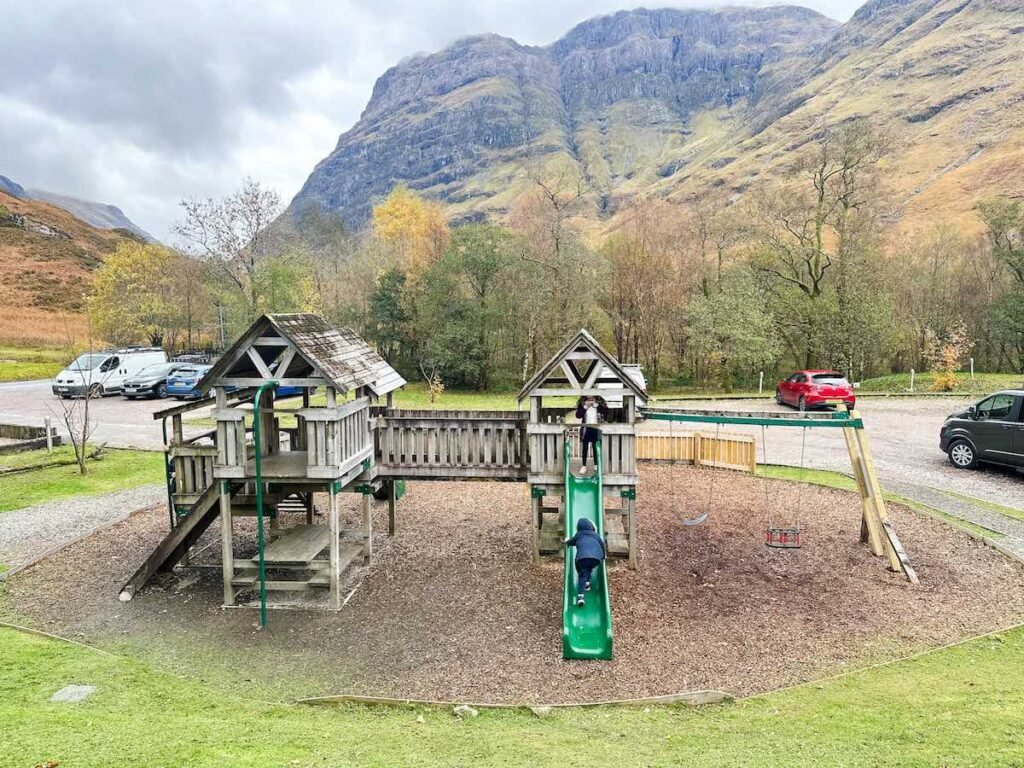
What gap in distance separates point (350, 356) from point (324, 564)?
393 cm

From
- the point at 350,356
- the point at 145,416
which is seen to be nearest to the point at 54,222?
the point at 145,416

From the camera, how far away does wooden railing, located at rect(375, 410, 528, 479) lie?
1313 cm

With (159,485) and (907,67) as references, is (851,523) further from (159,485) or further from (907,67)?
(907,67)

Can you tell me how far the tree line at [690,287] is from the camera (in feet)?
121

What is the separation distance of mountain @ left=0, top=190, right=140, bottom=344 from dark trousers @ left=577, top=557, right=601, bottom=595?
6086 cm

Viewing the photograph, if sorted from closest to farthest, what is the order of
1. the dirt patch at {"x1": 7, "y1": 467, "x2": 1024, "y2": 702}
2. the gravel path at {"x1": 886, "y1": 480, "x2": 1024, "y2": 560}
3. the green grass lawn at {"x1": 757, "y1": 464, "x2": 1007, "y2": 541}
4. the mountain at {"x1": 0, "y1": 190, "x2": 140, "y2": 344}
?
the dirt patch at {"x1": 7, "y1": 467, "x2": 1024, "y2": 702}
the gravel path at {"x1": 886, "y1": 480, "x2": 1024, "y2": 560}
the green grass lawn at {"x1": 757, "y1": 464, "x2": 1007, "y2": 541}
the mountain at {"x1": 0, "y1": 190, "x2": 140, "y2": 344}

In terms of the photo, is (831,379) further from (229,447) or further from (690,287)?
(229,447)

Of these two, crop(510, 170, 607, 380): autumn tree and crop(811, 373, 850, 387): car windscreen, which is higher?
crop(510, 170, 607, 380): autumn tree

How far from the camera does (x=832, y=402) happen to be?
2489cm

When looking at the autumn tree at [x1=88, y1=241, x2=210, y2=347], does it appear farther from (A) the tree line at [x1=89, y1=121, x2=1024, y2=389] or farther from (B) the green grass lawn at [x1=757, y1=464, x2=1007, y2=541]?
(B) the green grass lawn at [x1=757, y1=464, x2=1007, y2=541]

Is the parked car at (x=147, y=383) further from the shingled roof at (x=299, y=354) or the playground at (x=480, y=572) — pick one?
the shingled roof at (x=299, y=354)

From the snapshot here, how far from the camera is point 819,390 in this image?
2702cm

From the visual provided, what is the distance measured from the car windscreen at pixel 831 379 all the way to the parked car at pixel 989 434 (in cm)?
759

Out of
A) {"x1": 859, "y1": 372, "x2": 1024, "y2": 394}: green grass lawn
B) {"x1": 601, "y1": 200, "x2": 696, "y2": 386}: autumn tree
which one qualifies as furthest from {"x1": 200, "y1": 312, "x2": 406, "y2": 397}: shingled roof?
{"x1": 859, "y1": 372, "x2": 1024, "y2": 394}: green grass lawn
